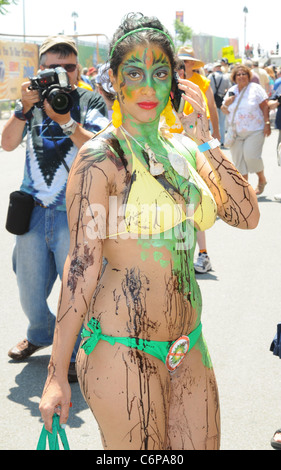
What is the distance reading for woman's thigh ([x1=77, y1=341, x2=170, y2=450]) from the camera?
8.08ft

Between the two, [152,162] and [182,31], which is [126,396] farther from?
[182,31]

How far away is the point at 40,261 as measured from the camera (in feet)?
15.4

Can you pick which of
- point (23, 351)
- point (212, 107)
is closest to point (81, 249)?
point (23, 351)

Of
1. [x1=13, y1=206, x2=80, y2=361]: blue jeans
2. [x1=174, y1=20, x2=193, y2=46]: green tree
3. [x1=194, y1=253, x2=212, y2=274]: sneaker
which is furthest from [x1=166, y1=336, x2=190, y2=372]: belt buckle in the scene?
[x1=174, y1=20, x2=193, y2=46]: green tree

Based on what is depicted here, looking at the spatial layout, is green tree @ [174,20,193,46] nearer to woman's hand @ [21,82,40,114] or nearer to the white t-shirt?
the white t-shirt

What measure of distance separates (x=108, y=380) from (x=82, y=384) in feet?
0.44

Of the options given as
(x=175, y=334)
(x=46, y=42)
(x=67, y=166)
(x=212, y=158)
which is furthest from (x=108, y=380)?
(x=46, y=42)

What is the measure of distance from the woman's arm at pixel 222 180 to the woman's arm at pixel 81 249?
52cm

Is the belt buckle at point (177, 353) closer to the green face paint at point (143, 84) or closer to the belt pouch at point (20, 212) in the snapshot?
the green face paint at point (143, 84)

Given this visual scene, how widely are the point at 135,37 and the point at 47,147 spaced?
6.46 ft

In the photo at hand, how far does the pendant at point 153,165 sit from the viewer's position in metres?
2.60

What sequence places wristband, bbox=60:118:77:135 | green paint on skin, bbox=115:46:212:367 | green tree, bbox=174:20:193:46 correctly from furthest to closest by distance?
green tree, bbox=174:20:193:46
wristband, bbox=60:118:77:135
green paint on skin, bbox=115:46:212:367

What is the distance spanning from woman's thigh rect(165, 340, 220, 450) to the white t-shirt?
867cm

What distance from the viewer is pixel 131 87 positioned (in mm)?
2619
